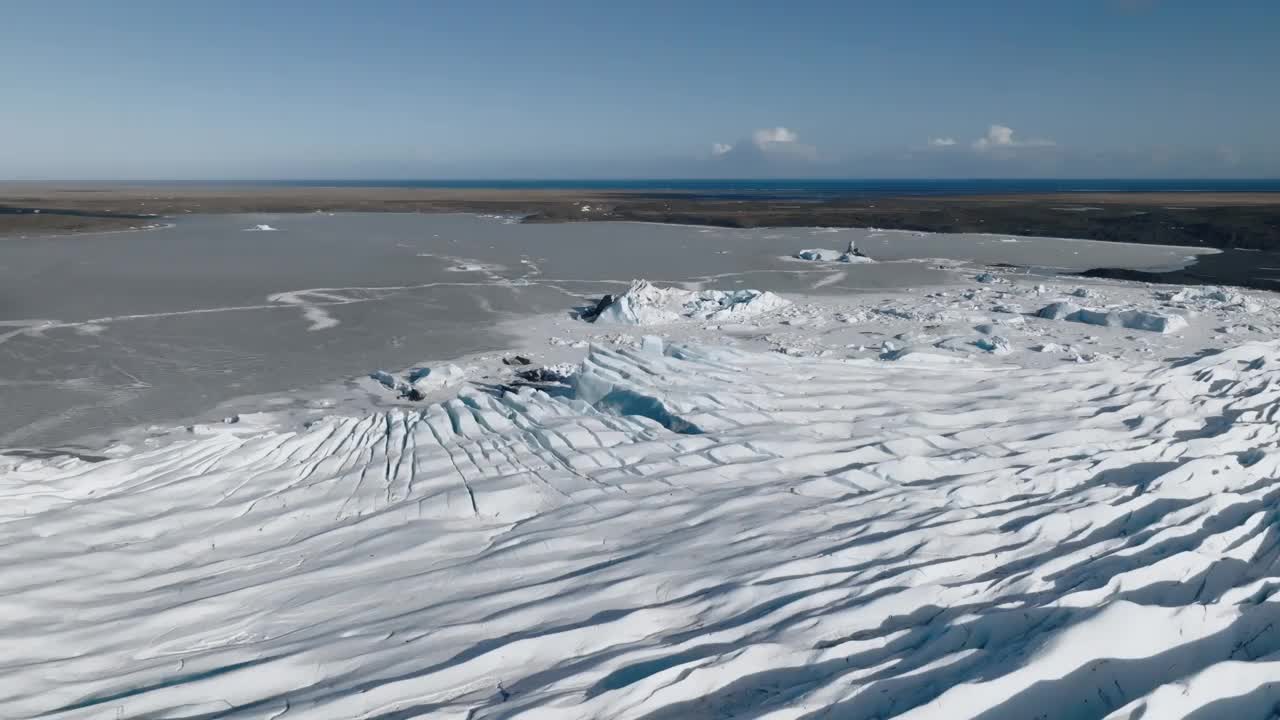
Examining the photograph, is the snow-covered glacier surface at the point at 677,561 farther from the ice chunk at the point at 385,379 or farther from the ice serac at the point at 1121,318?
the ice serac at the point at 1121,318

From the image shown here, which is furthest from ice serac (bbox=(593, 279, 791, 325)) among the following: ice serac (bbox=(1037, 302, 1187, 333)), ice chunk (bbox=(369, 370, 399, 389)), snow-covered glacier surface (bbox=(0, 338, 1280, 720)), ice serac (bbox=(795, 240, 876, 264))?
ice serac (bbox=(795, 240, 876, 264))

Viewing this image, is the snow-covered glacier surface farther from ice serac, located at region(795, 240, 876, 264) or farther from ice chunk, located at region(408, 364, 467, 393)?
ice serac, located at region(795, 240, 876, 264)

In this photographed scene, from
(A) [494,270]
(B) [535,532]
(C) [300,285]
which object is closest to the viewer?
(B) [535,532]

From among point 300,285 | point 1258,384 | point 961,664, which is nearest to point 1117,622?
point 961,664

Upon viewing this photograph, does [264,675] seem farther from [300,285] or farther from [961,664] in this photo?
[300,285]

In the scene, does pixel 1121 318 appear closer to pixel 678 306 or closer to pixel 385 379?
pixel 678 306

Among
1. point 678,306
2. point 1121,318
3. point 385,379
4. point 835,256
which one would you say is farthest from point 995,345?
point 835,256

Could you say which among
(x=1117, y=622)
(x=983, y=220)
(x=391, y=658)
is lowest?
(x=391, y=658)
